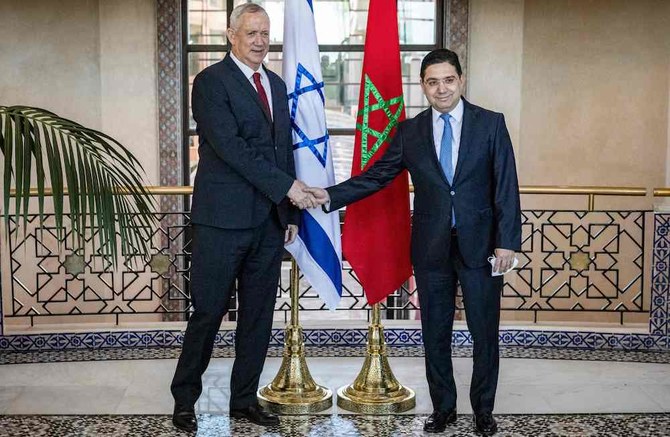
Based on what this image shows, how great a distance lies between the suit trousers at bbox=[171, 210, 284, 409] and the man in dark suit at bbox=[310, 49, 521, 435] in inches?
16.3

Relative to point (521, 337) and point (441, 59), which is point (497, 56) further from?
point (441, 59)

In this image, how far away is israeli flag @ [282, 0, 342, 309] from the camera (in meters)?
5.01

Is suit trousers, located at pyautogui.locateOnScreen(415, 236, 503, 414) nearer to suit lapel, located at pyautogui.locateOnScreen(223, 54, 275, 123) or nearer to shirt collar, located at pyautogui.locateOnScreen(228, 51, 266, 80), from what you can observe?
suit lapel, located at pyautogui.locateOnScreen(223, 54, 275, 123)

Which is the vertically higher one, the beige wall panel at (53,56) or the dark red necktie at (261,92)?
the beige wall panel at (53,56)

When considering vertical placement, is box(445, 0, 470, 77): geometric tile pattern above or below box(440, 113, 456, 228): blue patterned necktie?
above

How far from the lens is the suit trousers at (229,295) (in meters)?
4.55

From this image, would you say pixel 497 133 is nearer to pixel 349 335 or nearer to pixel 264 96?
pixel 264 96

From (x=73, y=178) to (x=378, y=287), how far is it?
193 centimetres

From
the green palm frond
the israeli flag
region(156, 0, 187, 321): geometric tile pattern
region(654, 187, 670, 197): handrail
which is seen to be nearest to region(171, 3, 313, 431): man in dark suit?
the israeli flag

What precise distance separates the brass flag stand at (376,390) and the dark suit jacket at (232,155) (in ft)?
3.55

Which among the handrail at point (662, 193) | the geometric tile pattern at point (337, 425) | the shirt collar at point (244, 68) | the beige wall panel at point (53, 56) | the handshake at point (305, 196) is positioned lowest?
the geometric tile pattern at point (337, 425)

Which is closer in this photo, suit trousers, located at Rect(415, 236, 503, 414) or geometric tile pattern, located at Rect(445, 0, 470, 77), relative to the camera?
suit trousers, located at Rect(415, 236, 503, 414)

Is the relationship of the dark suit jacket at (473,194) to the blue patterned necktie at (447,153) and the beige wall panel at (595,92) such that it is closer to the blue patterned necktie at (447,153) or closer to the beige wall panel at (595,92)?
the blue patterned necktie at (447,153)

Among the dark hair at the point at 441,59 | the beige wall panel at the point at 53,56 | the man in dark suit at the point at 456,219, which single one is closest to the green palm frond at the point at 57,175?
the man in dark suit at the point at 456,219
